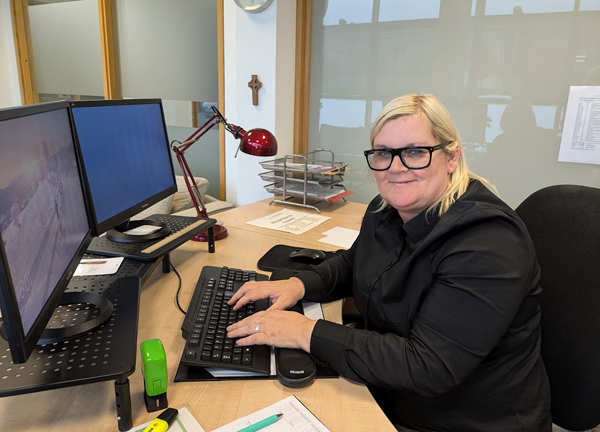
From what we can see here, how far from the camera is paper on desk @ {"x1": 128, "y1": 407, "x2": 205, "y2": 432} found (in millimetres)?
713

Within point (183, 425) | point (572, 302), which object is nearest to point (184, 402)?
point (183, 425)

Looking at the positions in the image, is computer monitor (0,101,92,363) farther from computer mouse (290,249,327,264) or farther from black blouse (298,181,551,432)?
computer mouse (290,249,327,264)

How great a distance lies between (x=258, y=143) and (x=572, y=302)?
46.0 inches

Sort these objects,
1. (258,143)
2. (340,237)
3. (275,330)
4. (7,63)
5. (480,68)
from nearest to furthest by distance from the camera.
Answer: (275,330) < (258,143) < (340,237) < (480,68) < (7,63)

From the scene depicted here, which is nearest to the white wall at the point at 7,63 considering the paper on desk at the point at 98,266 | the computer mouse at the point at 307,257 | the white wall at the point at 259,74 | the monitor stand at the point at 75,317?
the white wall at the point at 259,74

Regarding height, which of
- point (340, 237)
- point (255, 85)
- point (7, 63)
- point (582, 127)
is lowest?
point (340, 237)

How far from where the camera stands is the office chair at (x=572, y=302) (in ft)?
3.20

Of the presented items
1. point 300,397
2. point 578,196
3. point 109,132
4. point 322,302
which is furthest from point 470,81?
point 300,397

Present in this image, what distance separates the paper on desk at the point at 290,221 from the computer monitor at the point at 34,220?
1.03 m

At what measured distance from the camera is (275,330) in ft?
3.07

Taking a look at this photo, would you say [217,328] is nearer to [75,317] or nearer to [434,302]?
[75,317]

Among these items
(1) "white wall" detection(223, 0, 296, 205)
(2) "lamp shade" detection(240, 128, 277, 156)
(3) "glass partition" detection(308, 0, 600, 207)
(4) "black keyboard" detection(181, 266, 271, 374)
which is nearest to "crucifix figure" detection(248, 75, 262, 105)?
(1) "white wall" detection(223, 0, 296, 205)

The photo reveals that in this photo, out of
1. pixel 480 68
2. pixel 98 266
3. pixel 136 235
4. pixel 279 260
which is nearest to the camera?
pixel 98 266

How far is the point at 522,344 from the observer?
0.96 meters
